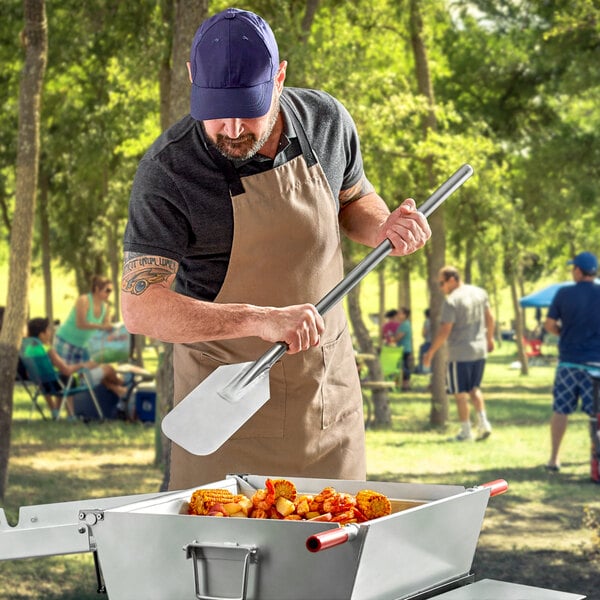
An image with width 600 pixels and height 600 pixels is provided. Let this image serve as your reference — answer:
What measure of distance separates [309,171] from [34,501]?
695 cm

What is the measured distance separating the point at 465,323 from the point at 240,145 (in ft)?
36.0

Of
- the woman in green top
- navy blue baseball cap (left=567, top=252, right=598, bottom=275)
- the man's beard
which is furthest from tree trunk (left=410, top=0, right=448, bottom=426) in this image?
the man's beard

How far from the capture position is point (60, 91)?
2112cm

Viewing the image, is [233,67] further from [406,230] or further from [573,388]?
[573,388]

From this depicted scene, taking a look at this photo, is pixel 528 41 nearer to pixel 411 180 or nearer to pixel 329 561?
pixel 411 180

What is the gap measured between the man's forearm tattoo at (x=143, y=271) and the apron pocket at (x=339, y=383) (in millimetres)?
480

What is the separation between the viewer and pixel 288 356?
297 centimetres

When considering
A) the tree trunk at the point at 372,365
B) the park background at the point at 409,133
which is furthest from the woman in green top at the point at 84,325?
the tree trunk at the point at 372,365

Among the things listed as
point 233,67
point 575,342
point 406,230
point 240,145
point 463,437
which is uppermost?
point 233,67

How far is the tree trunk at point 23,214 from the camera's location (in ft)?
27.4

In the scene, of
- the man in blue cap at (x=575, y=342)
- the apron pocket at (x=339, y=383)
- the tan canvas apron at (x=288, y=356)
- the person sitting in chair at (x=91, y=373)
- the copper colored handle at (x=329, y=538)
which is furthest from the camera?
the person sitting in chair at (x=91, y=373)

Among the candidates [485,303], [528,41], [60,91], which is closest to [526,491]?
[485,303]

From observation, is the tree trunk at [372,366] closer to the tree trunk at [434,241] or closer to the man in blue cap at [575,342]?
the tree trunk at [434,241]

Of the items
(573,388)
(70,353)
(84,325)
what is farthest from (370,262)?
(70,353)
